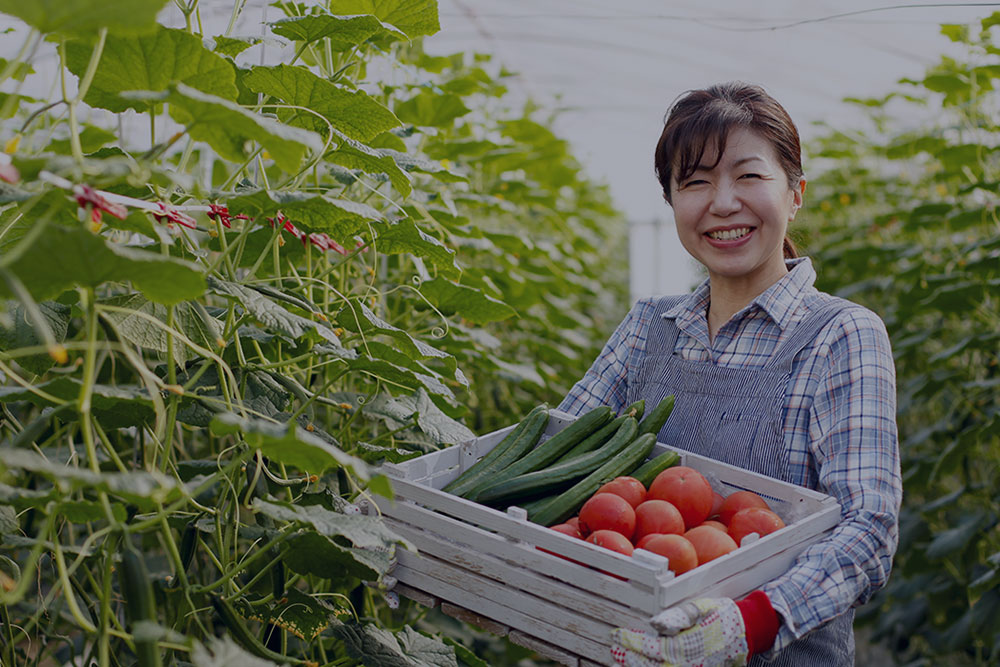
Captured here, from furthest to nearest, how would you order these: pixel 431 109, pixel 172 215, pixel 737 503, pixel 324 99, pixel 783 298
A: pixel 431 109 → pixel 783 298 → pixel 737 503 → pixel 324 99 → pixel 172 215

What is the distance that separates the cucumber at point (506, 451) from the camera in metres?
1.60

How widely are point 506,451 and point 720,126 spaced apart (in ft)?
2.51

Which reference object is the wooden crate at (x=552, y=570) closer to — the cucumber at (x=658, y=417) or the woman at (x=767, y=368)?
the woman at (x=767, y=368)

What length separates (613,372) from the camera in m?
2.15

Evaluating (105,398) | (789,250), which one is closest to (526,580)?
(105,398)

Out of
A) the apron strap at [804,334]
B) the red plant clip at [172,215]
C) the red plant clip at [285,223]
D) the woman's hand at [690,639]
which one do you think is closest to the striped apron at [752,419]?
the apron strap at [804,334]

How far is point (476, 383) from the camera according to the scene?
3.28 metres

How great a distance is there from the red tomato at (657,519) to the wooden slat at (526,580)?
19 cm

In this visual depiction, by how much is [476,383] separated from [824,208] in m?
3.81

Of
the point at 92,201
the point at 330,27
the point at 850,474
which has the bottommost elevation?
the point at 850,474

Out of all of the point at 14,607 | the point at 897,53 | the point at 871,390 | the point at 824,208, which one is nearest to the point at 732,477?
the point at 871,390

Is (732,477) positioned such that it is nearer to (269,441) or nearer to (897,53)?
(269,441)

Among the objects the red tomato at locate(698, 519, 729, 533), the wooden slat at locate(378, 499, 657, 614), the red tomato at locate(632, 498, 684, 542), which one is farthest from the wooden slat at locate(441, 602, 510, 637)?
the red tomato at locate(698, 519, 729, 533)

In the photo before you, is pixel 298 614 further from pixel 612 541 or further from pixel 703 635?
pixel 703 635
